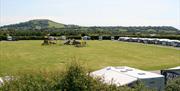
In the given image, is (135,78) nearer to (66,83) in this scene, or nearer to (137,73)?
(137,73)

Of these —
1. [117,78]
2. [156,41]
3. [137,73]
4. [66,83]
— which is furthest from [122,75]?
[156,41]

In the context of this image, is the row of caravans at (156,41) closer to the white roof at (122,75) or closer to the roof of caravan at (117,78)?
the white roof at (122,75)

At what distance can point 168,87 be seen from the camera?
18141 mm

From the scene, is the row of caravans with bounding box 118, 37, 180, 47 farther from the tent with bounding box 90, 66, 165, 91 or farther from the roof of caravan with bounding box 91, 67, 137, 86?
the tent with bounding box 90, 66, 165, 91

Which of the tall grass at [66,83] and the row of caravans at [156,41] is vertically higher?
the tall grass at [66,83]

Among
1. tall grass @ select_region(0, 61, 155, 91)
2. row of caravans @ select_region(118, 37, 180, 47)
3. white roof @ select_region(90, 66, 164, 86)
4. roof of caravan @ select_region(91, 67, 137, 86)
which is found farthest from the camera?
row of caravans @ select_region(118, 37, 180, 47)

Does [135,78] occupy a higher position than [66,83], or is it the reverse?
[66,83]

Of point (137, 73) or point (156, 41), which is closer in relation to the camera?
point (137, 73)

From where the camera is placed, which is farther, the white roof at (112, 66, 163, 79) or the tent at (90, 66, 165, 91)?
the white roof at (112, 66, 163, 79)

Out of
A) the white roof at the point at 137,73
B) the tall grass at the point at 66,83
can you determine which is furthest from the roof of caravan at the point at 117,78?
the tall grass at the point at 66,83

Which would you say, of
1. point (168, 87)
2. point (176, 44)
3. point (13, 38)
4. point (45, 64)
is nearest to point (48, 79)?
point (168, 87)

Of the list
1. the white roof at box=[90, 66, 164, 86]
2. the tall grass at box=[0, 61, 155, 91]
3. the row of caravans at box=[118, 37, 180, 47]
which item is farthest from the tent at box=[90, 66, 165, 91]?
the row of caravans at box=[118, 37, 180, 47]

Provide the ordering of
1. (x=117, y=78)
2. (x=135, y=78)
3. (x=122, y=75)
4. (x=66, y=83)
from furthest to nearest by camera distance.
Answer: (x=122, y=75), (x=117, y=78), (x=135, y=78), (x=66, y=83)

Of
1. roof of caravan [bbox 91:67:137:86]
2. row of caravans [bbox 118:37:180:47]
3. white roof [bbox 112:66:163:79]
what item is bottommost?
row of caravans [bbox 118:37:180:47]
